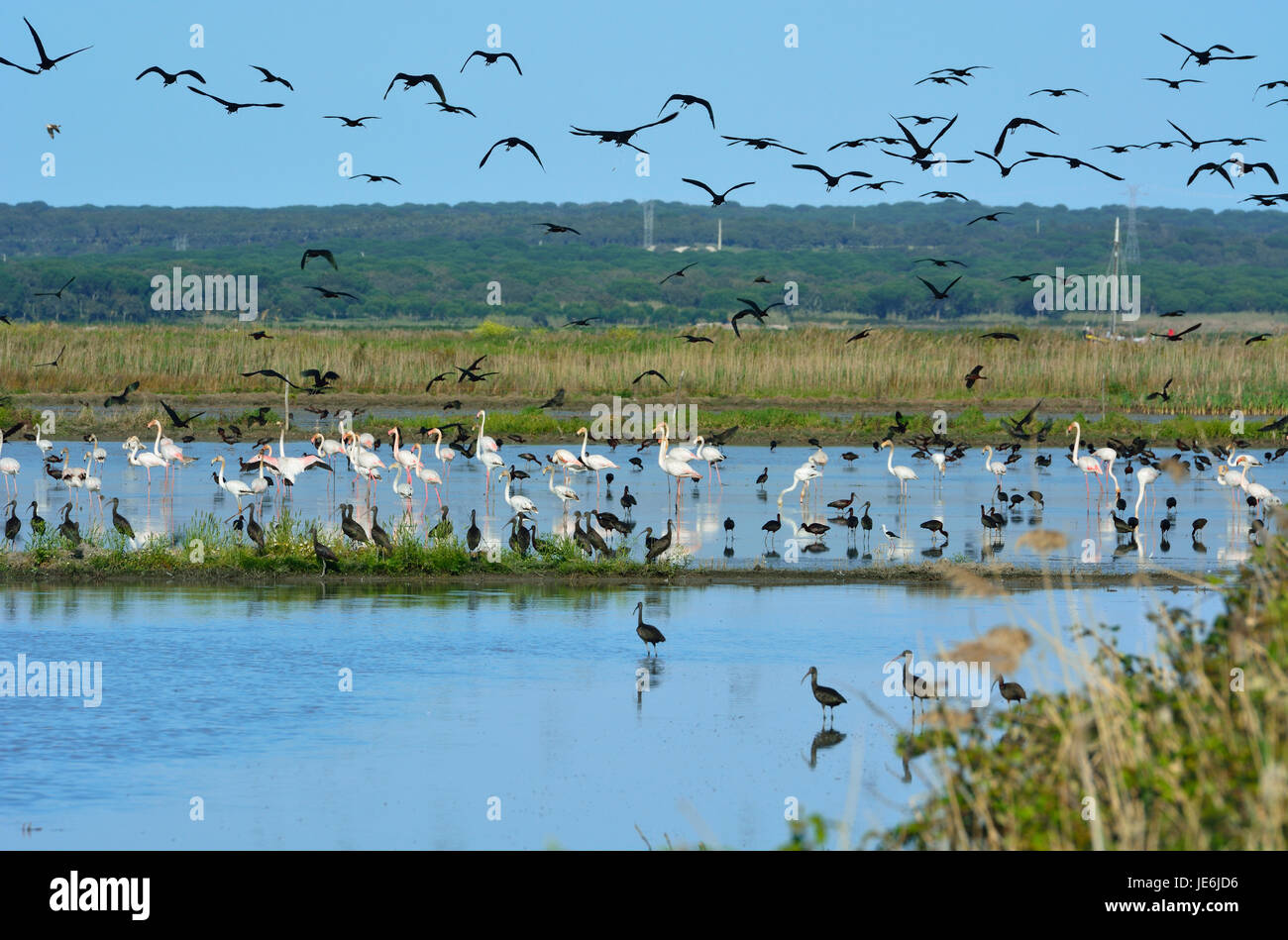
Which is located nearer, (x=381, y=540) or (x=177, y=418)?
(x=381, y=540)

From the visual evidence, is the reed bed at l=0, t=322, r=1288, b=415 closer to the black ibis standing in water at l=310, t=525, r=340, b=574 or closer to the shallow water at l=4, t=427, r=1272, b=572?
the shallow water at l=4, t=427, r=1272, b=572

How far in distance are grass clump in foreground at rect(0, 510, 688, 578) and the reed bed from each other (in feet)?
84.9

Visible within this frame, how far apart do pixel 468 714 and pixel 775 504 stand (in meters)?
14.3

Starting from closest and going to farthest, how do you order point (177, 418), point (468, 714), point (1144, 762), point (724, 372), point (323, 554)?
point (1144, 762), point (468, 714), point (323, 554), point (177, 418), point (724, 372)

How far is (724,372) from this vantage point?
46844mm

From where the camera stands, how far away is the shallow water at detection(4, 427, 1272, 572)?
2138 cm

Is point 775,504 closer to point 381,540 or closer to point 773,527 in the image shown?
point 773,527

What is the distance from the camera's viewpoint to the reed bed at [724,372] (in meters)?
46.1

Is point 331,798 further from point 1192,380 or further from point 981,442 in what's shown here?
point 1192,380

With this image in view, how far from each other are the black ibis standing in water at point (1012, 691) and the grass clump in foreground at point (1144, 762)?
15.6 ft

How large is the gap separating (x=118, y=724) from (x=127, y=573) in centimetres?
680

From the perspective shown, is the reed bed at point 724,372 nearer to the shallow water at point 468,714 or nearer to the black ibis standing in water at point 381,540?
the black ibis standing in water at point 381,540

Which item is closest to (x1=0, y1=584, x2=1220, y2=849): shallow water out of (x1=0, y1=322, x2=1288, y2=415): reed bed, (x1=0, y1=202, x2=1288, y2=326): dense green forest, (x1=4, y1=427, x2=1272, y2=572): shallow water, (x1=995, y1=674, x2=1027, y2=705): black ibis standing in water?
(x1=995, y1=674, x2=1027, y2=705): black ibis standing in water

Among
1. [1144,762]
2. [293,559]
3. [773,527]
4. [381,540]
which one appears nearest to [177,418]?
[293,559]
